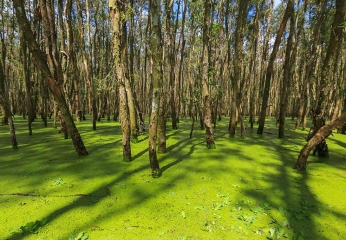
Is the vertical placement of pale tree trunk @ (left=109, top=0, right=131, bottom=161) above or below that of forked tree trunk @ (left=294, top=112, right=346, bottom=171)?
above

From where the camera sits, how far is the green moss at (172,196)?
3131 mm

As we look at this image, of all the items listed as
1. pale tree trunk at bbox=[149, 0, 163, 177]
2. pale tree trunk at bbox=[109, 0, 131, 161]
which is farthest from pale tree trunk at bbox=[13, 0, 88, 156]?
pale tree trunk at bbox=[149, 0, 163, 177]

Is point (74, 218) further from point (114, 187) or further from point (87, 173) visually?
point (87, 173)

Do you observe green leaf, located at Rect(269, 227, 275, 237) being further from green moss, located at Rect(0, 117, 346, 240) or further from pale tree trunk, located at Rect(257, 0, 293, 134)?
pale tree trunk, located at Rect(257, 0, 293, 134)

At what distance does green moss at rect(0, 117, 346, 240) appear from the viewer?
3.13 meters

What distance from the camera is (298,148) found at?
Answer: 315 inches

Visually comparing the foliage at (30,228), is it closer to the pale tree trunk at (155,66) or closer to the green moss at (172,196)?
the green moss at (172,196)

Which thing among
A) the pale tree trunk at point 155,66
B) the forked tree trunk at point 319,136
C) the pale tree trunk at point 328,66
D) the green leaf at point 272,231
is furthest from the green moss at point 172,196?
the pale tree trunk at point 328,66

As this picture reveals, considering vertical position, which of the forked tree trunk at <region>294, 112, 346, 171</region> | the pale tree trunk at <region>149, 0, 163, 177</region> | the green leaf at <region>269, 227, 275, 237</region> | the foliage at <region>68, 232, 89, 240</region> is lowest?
the foliage at <region>68, 232, 89, 240</region>

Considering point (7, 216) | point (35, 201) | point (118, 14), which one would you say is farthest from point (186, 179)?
point (118, 14)

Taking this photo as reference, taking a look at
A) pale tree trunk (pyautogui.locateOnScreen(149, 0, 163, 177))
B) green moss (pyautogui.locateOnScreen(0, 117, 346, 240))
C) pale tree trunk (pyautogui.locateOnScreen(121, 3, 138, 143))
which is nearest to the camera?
green moss (pyautogui.locateOnScreen(0, 117, 346, 240))

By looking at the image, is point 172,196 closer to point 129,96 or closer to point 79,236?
point 79,236

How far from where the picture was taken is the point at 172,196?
13.4 ft

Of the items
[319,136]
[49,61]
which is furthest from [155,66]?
[49,61]
